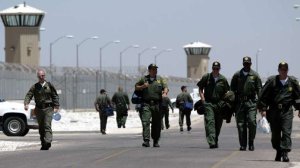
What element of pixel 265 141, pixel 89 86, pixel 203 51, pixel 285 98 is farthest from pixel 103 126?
pixel 203 51

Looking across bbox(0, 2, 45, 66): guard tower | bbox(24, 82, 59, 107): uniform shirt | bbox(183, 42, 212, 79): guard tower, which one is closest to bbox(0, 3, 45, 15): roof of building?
bbox(0, 2, 45, 66): guard tower

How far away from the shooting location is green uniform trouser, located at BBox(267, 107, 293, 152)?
794 inches

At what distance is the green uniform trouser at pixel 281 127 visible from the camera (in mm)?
20172

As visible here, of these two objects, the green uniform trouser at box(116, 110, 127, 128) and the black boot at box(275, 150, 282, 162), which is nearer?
the black boot at box(275, 150, 282, 162)

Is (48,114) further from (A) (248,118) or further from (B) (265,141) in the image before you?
(B) (265,141)

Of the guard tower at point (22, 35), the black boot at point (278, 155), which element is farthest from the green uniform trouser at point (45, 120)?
the guard tower at point (22, 35)

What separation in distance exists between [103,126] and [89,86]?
185 feet

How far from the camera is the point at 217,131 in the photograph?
80.8 ft

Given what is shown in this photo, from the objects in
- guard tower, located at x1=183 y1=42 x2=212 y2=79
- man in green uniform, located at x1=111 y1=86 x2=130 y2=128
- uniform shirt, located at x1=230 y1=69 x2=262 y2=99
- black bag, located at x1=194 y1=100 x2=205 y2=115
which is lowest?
man in green uniform, located at x1=111 y1=86 x2=130 y2=128

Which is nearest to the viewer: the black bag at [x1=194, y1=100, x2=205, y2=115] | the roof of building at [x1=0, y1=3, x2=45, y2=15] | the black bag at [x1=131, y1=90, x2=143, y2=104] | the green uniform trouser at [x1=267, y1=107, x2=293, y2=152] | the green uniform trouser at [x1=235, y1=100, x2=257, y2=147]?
the green uniform trouser at [x1=267, y1=107, x2=293, y2=152]

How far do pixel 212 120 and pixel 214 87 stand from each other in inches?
26.8

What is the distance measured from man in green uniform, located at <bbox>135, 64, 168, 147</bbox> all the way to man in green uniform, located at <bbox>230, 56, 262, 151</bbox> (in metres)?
2.22

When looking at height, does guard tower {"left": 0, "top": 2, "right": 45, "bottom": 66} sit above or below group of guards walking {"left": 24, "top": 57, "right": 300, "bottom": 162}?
above

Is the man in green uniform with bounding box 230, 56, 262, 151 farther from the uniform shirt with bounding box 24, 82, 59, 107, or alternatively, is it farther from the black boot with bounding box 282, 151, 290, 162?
the uniform shirt with bounding box 24, 82, 59, 107
